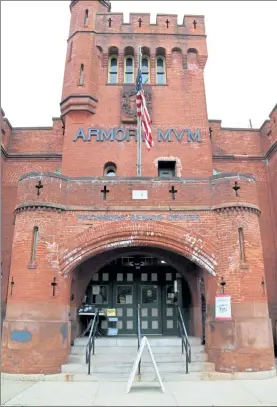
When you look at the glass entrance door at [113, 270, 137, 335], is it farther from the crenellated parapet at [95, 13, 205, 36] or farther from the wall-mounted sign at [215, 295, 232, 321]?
the crenellated parapet at [95, 13, 205, 36]

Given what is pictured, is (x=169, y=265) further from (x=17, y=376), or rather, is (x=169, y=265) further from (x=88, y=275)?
(x=17, y=376)

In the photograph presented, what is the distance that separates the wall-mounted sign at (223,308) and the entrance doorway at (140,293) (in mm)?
3345

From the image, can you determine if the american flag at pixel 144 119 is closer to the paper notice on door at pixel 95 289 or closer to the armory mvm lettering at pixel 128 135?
the armory mvm lettering at pixel 128 135

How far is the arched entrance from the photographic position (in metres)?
13.7

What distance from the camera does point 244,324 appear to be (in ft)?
34.9

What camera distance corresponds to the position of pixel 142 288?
1466 cm

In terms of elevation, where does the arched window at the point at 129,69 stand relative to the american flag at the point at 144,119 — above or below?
above

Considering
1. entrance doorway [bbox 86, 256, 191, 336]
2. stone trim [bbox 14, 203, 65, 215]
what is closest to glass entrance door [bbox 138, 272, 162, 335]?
entrance doorway [bbox 86, 256, 191, 336]

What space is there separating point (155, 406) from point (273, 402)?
2.50m

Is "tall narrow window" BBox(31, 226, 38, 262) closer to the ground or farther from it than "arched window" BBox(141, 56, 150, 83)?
closer to the ground

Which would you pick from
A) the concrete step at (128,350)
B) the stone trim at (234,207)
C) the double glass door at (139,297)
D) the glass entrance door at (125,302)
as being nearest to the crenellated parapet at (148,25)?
the stone trim at (234,207)

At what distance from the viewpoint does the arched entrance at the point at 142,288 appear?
539 inches

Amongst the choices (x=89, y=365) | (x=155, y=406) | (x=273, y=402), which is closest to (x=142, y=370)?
(x=89, y=365)

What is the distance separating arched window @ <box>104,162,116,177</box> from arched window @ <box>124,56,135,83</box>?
416cm
